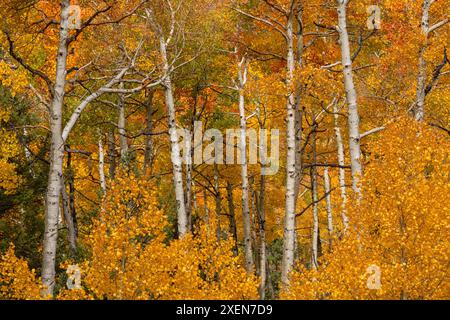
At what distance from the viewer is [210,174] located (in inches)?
883

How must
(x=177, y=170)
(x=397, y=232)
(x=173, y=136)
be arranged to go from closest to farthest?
(x=397, y=232) → (x=177, y=170) → (x=173, y=136)

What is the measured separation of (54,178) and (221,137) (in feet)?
40.2

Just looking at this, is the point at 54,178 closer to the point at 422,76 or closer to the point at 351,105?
the point at 351,105

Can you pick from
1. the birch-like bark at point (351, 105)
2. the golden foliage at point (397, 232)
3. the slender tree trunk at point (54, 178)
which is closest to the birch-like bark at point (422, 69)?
the birch-like bark at point (351, 105)

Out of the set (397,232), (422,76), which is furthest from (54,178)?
(422,76)

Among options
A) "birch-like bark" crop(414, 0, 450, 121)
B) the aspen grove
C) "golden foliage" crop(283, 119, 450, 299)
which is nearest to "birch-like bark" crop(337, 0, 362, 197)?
the aspen grove

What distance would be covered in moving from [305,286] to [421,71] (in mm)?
6942

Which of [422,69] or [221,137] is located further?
[221,137]

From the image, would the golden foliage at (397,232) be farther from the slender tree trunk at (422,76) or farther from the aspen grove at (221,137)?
the slender tree trunk at (422,76)

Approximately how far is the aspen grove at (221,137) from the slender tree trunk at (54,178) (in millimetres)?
30

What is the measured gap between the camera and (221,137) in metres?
20.5

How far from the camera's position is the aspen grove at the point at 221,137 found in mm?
7945

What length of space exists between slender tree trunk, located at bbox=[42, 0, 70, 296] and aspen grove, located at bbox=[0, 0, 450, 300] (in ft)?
0.10

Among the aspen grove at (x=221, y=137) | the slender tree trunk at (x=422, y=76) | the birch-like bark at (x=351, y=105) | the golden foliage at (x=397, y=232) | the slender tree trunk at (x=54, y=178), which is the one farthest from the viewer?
the slender tree trunk at (x=422, y=76)
